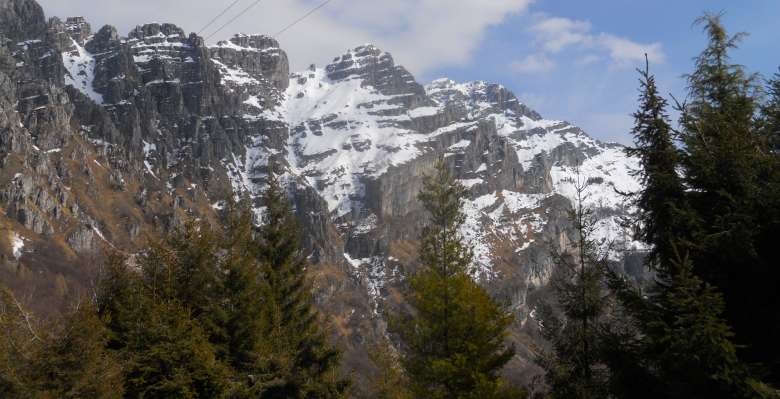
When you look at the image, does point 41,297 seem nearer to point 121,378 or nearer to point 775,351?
point 121,378

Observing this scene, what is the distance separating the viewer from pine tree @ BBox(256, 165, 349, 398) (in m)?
21.9

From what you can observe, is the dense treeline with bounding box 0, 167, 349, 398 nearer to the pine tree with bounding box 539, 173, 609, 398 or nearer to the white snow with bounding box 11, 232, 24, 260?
the pine tree with bounding box 539, 173, 609, 398

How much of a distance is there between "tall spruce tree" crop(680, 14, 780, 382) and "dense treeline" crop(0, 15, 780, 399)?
0.04 metres

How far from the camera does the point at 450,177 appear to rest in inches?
829

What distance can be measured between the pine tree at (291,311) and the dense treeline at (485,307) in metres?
0.08

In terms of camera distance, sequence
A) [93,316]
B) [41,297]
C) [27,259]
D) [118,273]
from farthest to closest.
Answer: [27,259] → [41,297] → [118,273] → [93,316]

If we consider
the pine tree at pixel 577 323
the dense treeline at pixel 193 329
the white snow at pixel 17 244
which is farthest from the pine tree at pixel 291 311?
the white snow at pixel 17 244

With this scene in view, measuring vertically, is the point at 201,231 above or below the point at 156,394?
above

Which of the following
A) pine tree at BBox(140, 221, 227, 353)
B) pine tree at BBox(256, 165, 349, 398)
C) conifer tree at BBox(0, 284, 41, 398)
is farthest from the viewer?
pine tree at BBox(256, 165, 349, 398)

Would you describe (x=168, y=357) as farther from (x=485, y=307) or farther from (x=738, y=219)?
(x=738, y=219)

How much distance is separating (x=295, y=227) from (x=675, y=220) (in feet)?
52.1

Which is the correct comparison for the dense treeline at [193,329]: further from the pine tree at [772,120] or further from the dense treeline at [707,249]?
the pine tree at [772,120]

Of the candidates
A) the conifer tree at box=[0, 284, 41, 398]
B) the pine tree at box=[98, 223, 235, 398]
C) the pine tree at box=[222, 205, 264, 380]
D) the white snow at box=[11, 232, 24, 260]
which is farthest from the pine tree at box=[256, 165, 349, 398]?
the white snow at box=[11, 232, 24, 260]

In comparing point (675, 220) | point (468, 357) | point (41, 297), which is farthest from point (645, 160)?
point (41, 297)
